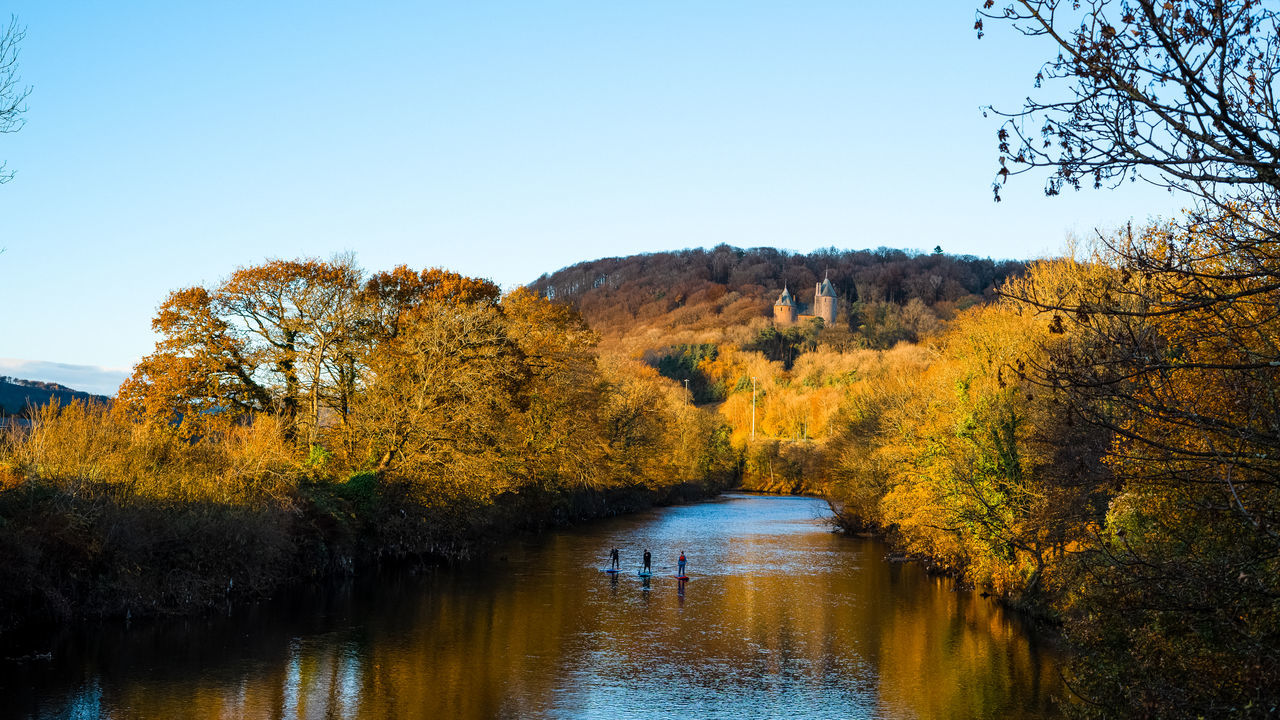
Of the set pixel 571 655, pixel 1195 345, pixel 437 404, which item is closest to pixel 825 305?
pixel 437 404

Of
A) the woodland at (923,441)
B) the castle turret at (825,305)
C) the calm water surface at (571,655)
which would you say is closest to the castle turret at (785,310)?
the castle turret at (825,305)

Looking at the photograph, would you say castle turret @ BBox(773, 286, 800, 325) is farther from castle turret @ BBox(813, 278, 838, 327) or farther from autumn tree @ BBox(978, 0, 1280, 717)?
autumn tree @ BBox(978, 0, 1280, 717)

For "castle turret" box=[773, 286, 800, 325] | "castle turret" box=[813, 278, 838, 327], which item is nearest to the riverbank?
"castle turret" box=[773, 286, 800, 325]

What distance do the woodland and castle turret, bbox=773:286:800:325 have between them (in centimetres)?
13117

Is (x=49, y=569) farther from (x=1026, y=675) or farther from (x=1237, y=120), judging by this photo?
(x=1237, y=120)

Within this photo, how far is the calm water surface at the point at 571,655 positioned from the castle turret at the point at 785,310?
513 feet

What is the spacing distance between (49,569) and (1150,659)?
23068 mm

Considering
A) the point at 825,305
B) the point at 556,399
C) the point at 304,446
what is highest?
the point at 825,305

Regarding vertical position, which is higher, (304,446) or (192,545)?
(304,446)

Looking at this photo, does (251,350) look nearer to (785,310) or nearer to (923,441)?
(923,441)

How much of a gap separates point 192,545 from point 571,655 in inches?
452

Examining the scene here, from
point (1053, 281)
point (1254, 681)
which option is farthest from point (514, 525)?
point (1254, 681)

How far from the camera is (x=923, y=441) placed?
111 feet

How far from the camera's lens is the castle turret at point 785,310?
19025 cm
